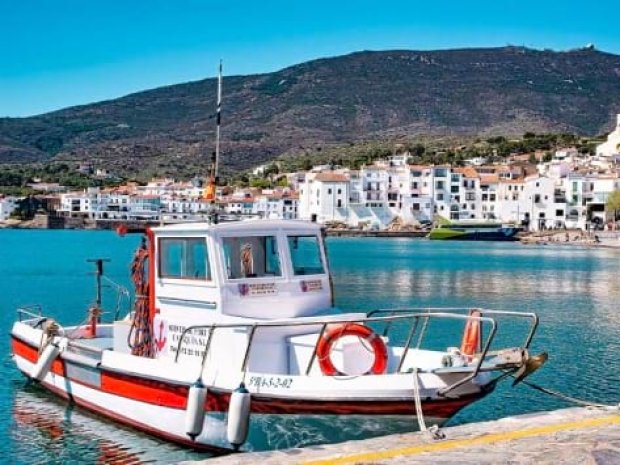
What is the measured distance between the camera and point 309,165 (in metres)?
169

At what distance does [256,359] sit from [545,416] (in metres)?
3.86

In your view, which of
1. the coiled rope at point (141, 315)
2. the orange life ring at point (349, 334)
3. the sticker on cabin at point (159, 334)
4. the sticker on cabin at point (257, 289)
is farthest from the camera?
the coiled rope at point (141, 315)

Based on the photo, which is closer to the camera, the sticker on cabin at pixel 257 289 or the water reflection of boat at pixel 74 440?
the water reflection of boat at pixel 74 440

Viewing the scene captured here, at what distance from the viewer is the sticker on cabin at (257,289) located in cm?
1244

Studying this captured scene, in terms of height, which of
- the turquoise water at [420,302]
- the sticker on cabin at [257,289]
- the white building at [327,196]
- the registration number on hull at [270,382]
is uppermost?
the white building at [327,196]

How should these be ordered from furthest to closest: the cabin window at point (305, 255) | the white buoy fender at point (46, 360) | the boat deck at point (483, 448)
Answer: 1. the white buoy fender at point (46, 360)
2. the cabin window at point (305, 255)
3. the boat deck at point (483, 448)

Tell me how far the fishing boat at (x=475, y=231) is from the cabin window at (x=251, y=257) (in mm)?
101412

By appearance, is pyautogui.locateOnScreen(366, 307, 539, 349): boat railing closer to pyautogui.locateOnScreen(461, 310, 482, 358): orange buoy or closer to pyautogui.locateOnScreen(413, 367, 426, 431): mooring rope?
pyautogui.locateOnScreen(461, 310, 482, 358): orange buoy

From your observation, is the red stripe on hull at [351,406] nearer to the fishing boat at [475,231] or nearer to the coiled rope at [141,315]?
the coiled rope at [141,315]

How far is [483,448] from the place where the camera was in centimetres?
865

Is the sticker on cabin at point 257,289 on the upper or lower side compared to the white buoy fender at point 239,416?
upper

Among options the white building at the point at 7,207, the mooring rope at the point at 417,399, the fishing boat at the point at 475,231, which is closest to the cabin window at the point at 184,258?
the mooring rope at the point at 417,399

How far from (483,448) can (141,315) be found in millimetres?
6678

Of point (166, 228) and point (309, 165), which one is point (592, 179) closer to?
point (309, 165)
